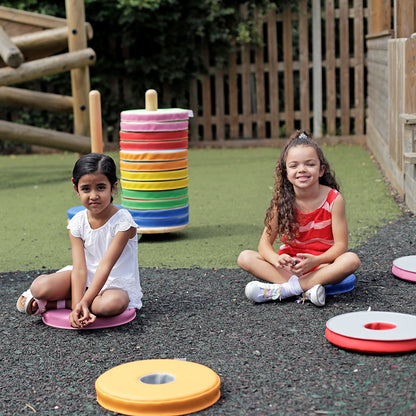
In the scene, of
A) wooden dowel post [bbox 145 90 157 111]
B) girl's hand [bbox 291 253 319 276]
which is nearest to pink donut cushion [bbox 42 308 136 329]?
girl's hand [bbox 291 253 319 276]

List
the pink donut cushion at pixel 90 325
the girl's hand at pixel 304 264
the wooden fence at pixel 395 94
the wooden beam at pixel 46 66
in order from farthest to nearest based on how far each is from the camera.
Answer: the wooden beam at pixel 46 66
the wooden fence at pixel 395 94
the girl's hand at pixel 304 264
the pink donut cushion at pixel 90 325

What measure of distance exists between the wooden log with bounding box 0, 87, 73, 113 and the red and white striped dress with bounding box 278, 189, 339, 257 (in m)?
5.59

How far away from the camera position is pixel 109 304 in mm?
3277

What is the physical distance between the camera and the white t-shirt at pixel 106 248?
11.4 feet

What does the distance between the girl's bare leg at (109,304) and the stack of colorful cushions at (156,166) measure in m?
1.87

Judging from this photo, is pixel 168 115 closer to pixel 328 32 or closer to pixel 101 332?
pixel 101 332

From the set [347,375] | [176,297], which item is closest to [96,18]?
[176,297]

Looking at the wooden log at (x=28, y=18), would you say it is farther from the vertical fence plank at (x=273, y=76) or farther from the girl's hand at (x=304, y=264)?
the girl's hand at (x=304, y=264)

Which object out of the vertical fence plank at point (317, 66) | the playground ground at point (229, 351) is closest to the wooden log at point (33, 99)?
the vertical fence plank at point (317, 66)

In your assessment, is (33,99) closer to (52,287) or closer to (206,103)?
(206,103)

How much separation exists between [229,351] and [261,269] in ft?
3.02

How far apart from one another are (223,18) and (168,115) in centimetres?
648

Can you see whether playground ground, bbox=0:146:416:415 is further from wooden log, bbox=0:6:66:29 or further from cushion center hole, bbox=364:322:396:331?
wooden log, bbox=0:6:66:29

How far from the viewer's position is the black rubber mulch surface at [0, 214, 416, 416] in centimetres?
246
